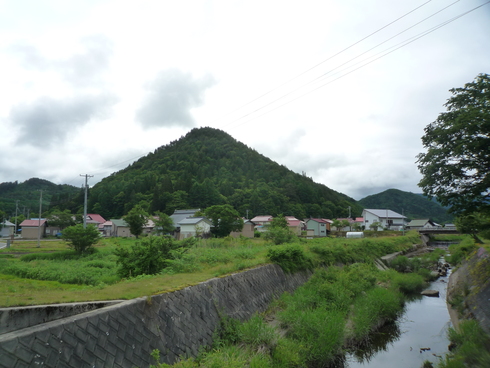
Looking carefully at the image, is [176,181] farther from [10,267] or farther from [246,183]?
[10,267]

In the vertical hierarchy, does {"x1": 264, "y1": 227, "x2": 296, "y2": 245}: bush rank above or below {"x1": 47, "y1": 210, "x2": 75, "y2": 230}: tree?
below

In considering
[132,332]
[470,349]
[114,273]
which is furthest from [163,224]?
[470,349]

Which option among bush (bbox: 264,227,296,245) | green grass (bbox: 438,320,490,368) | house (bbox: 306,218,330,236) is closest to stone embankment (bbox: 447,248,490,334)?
green grass (bbox: 438,320,490,368)

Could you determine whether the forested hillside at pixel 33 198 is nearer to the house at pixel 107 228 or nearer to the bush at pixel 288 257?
the house at pixel 107 228

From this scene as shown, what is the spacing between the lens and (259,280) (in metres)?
13.1

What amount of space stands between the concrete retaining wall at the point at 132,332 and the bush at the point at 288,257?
4.95 meters

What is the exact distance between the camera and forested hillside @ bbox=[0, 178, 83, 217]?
86.5 m

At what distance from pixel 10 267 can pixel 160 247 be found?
12.4 m

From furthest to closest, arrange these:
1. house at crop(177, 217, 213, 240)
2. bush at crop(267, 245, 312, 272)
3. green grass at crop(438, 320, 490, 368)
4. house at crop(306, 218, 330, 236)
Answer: house at crop(306, 218, 330, 236) → house at crop(177, 217, 213, 240) → bush at crop(267, 245, 312, 272) → green grass at crop(438, 320, 490, 368)

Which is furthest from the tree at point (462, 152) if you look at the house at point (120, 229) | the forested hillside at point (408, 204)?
the forested hillside at point (408, 204)

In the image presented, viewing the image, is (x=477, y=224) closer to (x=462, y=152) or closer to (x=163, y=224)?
(x=462, y=152)

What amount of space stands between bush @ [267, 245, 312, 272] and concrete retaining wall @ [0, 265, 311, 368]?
16.2ft

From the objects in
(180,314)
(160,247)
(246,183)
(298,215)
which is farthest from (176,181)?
(180,314)

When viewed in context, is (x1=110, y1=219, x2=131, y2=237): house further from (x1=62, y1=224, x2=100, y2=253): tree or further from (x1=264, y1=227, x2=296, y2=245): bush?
(x1=264, y1=227, x2=296, y2=245): bush
